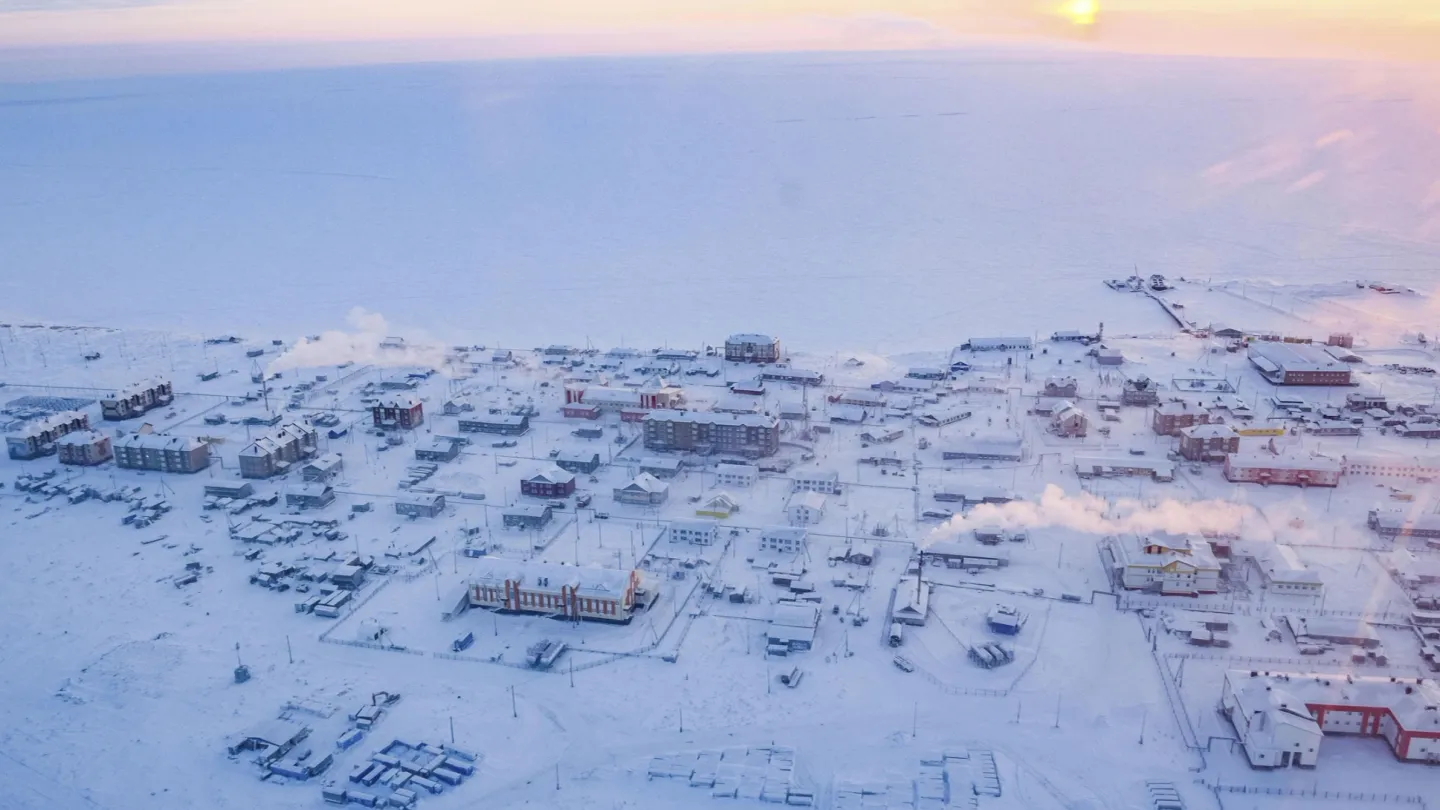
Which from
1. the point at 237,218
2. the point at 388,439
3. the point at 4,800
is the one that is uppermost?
the point at 237,218

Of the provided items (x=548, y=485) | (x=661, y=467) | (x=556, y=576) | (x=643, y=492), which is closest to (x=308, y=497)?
(x=548, y=485)

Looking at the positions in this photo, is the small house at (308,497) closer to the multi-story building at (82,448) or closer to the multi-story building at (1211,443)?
the multi-story building at (82,448)

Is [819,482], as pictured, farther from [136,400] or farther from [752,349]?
[136,400]

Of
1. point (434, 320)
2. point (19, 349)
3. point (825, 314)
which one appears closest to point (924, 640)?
point (825, 314)

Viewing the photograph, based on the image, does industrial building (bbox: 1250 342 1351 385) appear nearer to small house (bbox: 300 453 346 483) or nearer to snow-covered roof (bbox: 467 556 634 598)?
snow-covered roof (bbox: 467 556 634 598)

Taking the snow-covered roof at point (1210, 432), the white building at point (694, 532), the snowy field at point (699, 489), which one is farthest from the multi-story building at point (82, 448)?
the snow-covered roof at point (1210, 432)

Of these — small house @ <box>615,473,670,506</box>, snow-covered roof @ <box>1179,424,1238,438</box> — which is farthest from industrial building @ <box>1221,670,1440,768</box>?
small house @ <box>615,473,670,506</box>

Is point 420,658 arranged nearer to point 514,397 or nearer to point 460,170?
point 514,397
